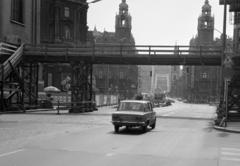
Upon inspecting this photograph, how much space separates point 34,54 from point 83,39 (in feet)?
158

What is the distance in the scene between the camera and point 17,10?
48.0 m

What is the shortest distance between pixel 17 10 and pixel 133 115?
33904 mm

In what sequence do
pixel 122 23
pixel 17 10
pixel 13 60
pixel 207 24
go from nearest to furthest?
pixel 13 60 < pixel 17 10 < pixel 207 24 < pixel 122 23

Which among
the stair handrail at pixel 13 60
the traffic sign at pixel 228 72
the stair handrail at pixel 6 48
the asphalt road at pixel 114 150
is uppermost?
the stair handrail at pixel 6 48

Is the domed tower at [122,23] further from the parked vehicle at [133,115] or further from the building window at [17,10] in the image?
the parked vehicle at [133,115]

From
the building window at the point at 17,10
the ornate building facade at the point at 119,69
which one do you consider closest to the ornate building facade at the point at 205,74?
the ornate building facade at the point at 119,69

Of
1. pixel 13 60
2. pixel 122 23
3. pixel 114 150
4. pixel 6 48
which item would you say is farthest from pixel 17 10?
pixel 122 23

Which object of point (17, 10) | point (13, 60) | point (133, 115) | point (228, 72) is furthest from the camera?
point (17, 10)

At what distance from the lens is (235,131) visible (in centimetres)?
1964

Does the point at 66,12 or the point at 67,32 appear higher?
the point at 66,12

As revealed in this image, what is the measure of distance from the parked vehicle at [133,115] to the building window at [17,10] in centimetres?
3172

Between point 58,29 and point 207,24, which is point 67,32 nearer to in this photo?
point 58,29

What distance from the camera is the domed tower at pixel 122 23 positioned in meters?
135

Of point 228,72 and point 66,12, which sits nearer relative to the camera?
point 228,72
